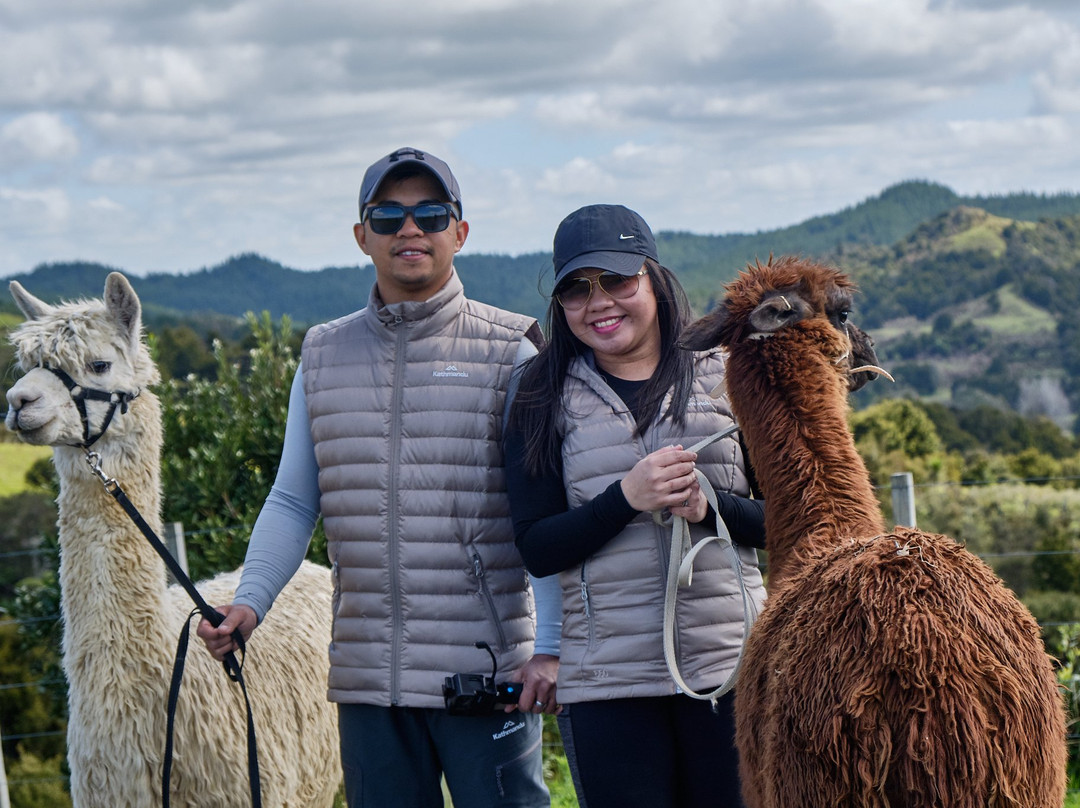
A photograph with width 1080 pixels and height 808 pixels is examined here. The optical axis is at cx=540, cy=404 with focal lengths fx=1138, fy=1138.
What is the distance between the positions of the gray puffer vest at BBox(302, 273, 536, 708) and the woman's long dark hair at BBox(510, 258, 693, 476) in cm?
18

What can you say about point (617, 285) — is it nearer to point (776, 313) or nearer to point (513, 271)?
point (776, 313)

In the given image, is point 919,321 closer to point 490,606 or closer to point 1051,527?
point 1051,527

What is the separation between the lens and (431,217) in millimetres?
3008

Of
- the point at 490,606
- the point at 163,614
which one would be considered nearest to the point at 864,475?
the point at 490,606

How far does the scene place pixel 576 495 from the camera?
278 centimetres

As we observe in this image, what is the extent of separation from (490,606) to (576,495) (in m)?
0.39

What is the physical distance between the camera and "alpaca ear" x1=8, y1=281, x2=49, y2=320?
4.10 meters

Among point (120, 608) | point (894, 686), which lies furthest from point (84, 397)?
point (894, 686)

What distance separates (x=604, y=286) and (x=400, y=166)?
666mm

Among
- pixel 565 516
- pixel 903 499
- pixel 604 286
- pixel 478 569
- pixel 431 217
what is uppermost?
pixel 431 217

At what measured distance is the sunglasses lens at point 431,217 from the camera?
300 cm

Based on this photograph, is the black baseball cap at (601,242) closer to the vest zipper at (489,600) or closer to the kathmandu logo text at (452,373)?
the kathmandu logo text at (452,373)

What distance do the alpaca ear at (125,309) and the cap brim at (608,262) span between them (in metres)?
1.93

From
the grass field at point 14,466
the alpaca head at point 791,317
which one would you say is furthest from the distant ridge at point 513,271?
the grass field at point 14,466
